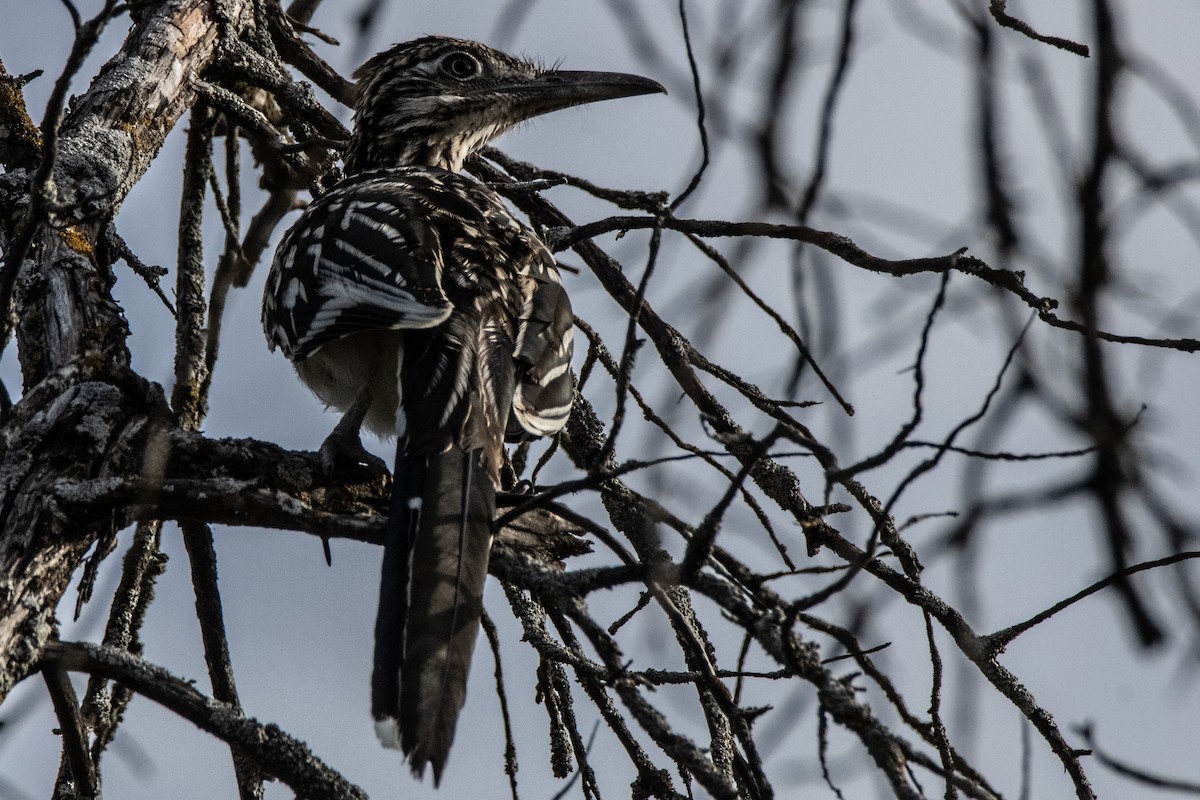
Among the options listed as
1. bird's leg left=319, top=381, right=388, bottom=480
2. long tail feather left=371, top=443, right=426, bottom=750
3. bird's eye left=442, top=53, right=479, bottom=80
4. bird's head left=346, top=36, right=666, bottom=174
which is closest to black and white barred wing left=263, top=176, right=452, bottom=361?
bird's leg left=319, top=381, right=388, bottom=480

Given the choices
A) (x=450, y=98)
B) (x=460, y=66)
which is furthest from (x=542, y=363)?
(x=460, y=66)

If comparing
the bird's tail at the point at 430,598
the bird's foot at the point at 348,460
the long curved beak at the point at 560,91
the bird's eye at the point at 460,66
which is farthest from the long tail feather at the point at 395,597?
the bird's eye at the point at 460,66

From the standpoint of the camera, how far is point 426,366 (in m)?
3.48

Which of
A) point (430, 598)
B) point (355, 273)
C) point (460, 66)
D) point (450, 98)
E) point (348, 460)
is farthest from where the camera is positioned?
point (460, 66)

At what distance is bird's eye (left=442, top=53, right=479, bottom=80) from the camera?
5.91 meters

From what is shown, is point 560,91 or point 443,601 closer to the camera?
point 443,601

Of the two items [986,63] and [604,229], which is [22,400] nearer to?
[604,229]

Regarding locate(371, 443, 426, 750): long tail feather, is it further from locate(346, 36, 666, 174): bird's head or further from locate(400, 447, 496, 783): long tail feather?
locate(346, 36, 666, 174): bird's head

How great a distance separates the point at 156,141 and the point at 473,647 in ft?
7.80

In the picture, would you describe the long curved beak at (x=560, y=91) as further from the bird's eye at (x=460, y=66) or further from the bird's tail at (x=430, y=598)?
the bird's tail at (x=430, y=598)

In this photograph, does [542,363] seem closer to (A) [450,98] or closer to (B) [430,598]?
(B) [430,598]

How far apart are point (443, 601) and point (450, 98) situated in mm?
3654

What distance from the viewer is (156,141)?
4.07m

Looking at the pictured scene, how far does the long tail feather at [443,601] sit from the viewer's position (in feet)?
8.02
